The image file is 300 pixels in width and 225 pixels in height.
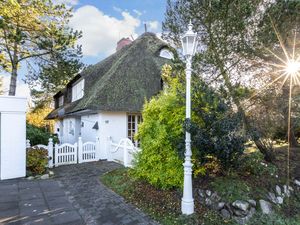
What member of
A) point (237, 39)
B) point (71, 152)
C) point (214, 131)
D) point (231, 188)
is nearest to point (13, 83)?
point (71, 152)

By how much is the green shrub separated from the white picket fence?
101 inches

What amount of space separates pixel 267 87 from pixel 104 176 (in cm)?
644

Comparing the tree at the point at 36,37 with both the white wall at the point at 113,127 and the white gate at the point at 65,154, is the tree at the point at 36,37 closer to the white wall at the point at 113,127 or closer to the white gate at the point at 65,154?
the white wall at the point at 113,127

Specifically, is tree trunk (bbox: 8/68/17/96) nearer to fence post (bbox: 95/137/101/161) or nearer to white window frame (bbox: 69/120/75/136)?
white window frame (bbox: 69/120/75/136)

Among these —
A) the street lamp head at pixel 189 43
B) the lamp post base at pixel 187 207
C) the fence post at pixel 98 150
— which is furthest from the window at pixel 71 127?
the street lamp head at pixel 189 43

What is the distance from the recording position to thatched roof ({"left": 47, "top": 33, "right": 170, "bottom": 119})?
456 inches

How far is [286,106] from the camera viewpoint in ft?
21.6

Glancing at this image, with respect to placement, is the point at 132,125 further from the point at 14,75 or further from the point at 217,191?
the point at 14,75

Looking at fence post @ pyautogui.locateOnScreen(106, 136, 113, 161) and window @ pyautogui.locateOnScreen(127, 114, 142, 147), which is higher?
window @ pyautogui.locateOnScreen(127, 114, 142, 147)

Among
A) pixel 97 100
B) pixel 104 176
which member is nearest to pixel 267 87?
pixel 104 176

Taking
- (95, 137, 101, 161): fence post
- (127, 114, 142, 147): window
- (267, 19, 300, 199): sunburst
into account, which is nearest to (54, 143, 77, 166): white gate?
(95, 137, 101, 161): fence post

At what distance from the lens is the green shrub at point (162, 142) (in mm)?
5746

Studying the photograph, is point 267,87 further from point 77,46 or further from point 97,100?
point 77,46

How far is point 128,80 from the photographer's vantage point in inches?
508
